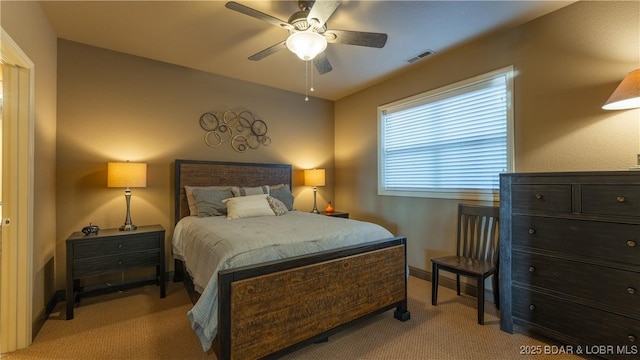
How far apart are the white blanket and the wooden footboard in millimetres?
111

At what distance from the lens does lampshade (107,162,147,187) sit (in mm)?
2799

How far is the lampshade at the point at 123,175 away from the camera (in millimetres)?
2799

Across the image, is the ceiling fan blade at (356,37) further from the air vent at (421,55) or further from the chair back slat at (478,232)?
the chair back slat at (478,232)

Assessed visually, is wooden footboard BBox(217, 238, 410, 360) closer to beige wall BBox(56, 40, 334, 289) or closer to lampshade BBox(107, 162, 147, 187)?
lampshade BBox(107, 162, 147, 187)

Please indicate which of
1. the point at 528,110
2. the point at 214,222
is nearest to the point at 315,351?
the point at 214,222

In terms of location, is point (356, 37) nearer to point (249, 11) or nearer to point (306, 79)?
point (249, 11)

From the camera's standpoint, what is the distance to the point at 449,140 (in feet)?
10.7

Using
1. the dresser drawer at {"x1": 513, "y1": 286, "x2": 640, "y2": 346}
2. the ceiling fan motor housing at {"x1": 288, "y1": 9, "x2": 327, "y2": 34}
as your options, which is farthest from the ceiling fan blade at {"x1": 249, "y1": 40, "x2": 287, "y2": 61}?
the dresser drawer at {"x1": 513, "y1": 286, "x2": 640, "y2": 346}

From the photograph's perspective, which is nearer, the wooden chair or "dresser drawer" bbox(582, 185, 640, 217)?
"dresser drawer" bbox(582, 185, 640, 217)

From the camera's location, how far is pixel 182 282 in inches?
131

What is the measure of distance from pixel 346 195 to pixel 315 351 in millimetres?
2942

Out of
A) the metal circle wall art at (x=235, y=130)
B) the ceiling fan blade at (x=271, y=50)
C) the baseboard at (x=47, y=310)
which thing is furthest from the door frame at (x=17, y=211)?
the metal circle wall art at (x=235, y=130)

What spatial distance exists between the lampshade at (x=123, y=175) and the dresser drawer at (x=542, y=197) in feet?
11.5

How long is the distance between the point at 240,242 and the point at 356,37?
1.77m
